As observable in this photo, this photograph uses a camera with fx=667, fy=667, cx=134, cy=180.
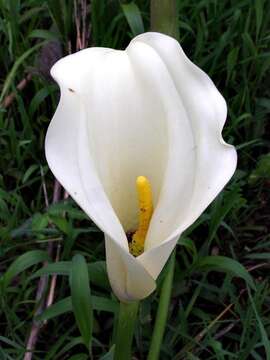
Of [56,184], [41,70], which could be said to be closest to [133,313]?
[56,184]

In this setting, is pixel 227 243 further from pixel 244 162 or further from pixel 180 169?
pixel 180 169

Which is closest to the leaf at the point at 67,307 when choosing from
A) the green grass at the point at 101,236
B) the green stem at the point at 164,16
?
the green grass at the point at 101,236

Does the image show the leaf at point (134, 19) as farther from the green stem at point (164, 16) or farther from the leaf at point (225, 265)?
the leaf at point (225, 265)

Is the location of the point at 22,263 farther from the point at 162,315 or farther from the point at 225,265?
the point at 225,265

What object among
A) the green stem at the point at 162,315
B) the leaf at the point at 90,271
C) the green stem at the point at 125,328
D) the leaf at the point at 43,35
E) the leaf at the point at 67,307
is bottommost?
the green stem at the point at 162,315

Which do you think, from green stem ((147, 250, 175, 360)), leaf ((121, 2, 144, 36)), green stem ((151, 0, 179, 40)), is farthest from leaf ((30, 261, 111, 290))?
leaf ((121, 2, 144, 36))

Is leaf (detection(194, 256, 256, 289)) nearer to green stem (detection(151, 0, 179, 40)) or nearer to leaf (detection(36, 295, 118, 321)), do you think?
leaf (detection(36, 295, 118, 321))
